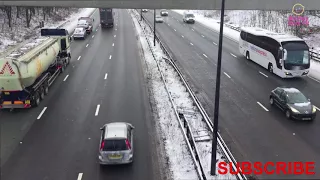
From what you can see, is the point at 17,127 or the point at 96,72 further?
the point at 96,72

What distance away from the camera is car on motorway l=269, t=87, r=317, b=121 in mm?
19844

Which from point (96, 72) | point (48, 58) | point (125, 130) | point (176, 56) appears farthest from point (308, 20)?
point (125, 130)

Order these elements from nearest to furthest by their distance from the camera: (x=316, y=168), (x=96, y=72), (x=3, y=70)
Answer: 1. (x=316, y=168)
2. (x=3, y=70)
3. (x=96, y=72)

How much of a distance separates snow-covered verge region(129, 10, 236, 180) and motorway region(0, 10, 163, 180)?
0.76 m

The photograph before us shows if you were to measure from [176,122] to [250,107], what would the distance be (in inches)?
226

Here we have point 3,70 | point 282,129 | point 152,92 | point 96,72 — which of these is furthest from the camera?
point 96,72

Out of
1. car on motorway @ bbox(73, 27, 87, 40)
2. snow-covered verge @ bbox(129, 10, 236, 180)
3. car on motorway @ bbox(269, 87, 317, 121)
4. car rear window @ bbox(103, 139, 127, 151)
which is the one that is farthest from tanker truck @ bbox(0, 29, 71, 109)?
car on motorway @ bbox(73, 27, 87, 40)

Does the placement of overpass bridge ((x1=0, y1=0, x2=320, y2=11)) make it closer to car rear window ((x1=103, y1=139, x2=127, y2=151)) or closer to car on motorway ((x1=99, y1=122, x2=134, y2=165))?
car on motorway ((x1=99, y1=122, x2=134, y2=165))

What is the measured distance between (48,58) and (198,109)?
12.8 meters

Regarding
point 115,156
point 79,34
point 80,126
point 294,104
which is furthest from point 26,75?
point 79,34

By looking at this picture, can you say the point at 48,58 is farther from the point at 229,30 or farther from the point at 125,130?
the point at 229,30

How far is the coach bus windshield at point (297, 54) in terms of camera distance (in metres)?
28.2

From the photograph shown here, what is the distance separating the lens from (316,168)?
1488cm

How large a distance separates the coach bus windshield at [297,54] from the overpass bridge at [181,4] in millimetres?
4830
